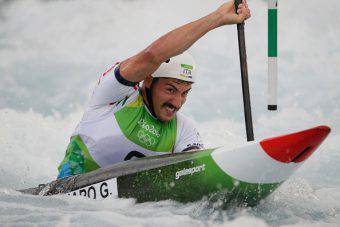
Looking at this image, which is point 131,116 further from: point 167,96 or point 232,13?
point 232,13

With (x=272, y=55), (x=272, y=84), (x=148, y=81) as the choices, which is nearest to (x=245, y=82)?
(x=272, y=84)

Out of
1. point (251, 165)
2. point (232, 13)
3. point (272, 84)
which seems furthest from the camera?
point (272, 84)

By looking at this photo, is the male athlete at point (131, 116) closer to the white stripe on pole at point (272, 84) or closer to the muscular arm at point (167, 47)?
the muscular arm at point (167, 47)

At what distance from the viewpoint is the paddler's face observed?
5.50m

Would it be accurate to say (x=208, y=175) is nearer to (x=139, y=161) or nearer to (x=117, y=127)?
(x=139, y=161)

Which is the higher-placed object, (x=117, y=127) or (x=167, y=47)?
(x=167, y=47)

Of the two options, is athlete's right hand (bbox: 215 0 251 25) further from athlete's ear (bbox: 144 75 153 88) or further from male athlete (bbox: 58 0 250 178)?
athlete's ear (bbox: 144 75 153 88)

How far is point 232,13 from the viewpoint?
5324mm

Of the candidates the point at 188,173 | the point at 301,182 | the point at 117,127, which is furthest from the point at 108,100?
the point at 301,182

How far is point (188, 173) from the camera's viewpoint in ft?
15.1

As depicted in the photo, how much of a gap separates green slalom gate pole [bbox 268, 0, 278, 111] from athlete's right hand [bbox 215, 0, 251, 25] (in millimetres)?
304

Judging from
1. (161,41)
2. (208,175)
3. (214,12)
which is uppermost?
(214,12)

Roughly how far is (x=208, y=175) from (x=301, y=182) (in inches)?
51.4

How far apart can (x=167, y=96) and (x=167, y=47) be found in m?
0.82
